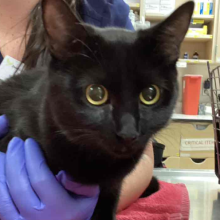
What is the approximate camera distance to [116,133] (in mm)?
442

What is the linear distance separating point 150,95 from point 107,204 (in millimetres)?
335

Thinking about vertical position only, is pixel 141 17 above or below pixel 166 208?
above

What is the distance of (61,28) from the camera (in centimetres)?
49

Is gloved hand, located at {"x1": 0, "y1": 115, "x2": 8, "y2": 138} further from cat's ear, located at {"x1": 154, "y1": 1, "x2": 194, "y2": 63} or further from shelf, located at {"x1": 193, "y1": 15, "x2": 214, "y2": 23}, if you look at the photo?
shelf, located at {"x1": 193, "y1": 15, "x2": 214, "y2": 23}

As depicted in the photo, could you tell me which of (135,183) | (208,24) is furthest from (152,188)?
(208,24)

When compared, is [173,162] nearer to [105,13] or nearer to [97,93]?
[105,13]

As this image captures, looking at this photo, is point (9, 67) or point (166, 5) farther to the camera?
point (166, 5)

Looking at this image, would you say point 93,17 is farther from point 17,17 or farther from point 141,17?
point 141,17

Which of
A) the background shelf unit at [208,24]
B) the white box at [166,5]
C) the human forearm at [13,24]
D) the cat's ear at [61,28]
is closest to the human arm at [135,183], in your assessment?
the cat's ear at [61,28]

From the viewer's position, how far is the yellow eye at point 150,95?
49 centimetres

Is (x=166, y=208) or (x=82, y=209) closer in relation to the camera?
(x=82, y=209)

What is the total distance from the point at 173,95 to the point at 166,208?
0.38 m

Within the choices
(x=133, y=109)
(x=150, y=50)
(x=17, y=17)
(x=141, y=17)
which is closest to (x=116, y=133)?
(x=133, y=109)

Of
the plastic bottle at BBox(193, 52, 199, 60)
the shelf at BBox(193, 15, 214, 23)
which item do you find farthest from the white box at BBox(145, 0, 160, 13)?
the plastic bottle at BBox(193, 52, 199, 60)
